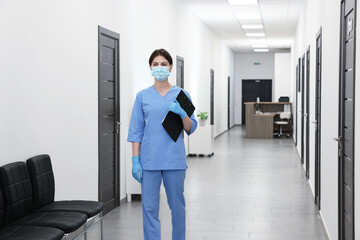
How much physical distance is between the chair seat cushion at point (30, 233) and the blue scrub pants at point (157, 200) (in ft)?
1.94

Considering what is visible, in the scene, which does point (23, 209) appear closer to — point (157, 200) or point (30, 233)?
point (30, 233)

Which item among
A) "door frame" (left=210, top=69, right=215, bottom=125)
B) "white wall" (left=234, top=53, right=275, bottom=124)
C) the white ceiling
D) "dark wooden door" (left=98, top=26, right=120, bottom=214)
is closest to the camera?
"dark wooden door" (left=98, top=26, right=120, bottom=214)

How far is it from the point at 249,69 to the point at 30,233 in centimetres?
1920

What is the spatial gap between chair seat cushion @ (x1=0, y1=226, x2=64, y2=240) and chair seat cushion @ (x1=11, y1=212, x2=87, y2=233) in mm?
138

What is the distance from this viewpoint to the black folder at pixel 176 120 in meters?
3.28

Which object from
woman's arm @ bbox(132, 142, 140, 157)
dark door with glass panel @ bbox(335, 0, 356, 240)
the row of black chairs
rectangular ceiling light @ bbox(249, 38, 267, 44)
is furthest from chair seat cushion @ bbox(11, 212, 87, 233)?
rectangular ceiling light @ bbox(249, 38, 267, 44)

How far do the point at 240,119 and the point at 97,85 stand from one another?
56.2 feet

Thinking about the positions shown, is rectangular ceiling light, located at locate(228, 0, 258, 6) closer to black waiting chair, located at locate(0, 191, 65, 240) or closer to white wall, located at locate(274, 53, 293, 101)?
black waiting chair, located at locate(0, 191, 65, 240)

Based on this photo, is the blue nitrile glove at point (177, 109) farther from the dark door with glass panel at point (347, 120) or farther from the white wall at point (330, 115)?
the white wall at point (330, 115)

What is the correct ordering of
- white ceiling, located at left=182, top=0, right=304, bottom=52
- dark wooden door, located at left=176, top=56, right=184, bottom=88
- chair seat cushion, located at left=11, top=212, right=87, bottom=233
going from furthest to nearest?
white ceiling, located at left=182, top=0, right=304, bottom=52, dark wooden door, located at left=176, top=56, right=184, bottom=88, chair seat cushion, located at left=11, top=212, right=87, bottom=233

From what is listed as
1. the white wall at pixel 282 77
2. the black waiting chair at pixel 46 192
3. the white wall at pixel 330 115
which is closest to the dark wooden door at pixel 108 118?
the black waiting chair at pixel 46 192

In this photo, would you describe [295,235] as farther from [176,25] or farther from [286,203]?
[176,25]

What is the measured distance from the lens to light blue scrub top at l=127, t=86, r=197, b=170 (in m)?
3.29

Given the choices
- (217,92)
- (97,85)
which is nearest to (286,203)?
(97,85)
